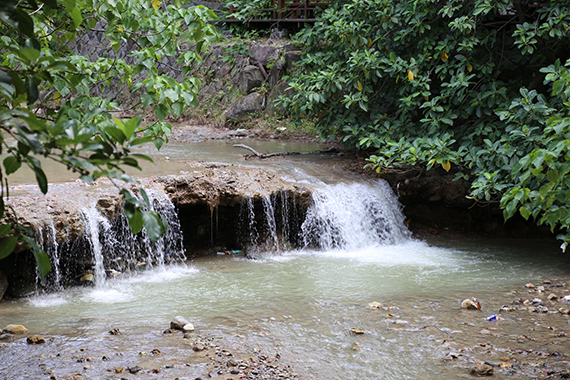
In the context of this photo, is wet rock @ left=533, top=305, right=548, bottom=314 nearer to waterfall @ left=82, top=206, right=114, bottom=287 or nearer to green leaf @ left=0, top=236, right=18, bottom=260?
waterfall @ left=82, top=206, right=114, bottom=287

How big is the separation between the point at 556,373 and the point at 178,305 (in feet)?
11.7

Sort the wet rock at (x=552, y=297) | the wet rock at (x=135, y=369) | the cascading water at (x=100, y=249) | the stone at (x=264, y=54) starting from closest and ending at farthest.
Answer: the wet rock at (x=135, y=369) → the wet rock at (x=552, y=297) → the cascading water at (x=100, y=249) → the stone at (x=264, y=54)

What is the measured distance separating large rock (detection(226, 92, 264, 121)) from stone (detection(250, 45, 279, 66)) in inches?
46.4

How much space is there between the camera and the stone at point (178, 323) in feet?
15.1

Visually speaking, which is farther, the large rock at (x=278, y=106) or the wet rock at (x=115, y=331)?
the large rock at (x=278, y=106)

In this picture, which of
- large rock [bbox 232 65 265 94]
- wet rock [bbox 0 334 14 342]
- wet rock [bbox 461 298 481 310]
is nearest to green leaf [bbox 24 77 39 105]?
wet rock [bbox 0 334 14 342]

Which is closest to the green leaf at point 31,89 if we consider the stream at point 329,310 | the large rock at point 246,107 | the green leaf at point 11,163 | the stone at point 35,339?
the green leaf at point 11,163

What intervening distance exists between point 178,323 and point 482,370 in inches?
100.0

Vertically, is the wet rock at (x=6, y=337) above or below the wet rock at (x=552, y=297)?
above

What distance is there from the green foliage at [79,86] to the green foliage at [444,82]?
432 cm

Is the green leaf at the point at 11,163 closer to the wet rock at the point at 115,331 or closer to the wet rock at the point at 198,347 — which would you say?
the wet rock at the point at 198,347

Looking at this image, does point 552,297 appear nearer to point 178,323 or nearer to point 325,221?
point 325,221

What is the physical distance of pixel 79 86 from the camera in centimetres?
365

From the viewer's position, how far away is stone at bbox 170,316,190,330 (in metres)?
4.59
